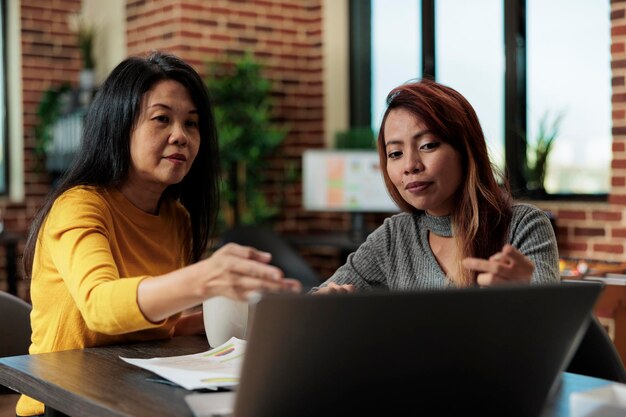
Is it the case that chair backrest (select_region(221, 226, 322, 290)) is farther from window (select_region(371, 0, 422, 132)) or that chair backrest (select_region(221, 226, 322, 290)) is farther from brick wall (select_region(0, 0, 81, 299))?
brick wall (select_region(0, 0, 81, 299))

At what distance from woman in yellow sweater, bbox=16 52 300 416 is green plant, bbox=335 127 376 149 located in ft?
11.0

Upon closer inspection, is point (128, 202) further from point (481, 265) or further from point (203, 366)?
point (481, 265)

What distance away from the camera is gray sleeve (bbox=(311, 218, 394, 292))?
197 cm

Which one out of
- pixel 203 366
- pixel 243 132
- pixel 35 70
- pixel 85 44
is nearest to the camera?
pixel 203 366

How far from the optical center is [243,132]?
5195 millimetres

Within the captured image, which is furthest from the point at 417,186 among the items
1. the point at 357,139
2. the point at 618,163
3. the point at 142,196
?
the point at 357,139

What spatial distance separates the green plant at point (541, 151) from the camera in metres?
4.30

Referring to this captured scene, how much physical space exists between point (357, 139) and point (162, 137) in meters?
3.67

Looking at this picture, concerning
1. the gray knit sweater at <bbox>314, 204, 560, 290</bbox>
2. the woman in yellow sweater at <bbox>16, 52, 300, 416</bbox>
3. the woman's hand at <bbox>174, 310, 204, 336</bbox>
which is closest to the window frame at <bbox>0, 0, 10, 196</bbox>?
the woman in yellow sweater at <bbox>16, 52, 300, 416</bbox>

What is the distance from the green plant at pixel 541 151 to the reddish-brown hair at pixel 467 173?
8.36 ft

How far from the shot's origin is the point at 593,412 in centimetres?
112

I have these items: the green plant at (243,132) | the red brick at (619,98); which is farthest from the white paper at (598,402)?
the green plant at (243,132)

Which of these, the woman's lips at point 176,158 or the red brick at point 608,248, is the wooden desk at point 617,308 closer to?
the red brick at point 608,248

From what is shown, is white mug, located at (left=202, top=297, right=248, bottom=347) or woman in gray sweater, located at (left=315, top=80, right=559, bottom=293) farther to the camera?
woman in gray sweater, located at (left=315, top=80, right=559, bottom=293)
